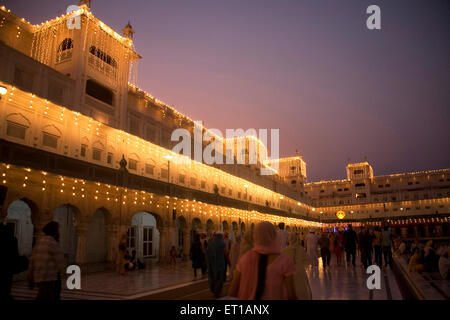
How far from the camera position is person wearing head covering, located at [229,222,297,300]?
3.31m

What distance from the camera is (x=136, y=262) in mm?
18797

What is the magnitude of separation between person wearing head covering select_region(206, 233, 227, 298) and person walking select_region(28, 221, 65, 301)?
15.7 ft

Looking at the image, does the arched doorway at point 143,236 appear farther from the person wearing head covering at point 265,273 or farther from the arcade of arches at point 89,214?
the person wearing head covering at point 265,273

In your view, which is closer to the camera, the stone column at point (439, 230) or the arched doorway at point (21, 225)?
the arched doorway at point (21, 225)

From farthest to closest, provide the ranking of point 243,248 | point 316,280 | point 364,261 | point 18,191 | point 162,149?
point 162,149
point 364,261
point 18,191
point 316,280
point 243,248

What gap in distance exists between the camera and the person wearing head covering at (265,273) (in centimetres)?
331

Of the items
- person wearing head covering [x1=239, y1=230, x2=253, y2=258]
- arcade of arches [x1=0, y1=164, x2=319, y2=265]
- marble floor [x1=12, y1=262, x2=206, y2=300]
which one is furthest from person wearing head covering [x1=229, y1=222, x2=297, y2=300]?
arcade of arches [x1=0, y1=164, x2=319, y2=265]

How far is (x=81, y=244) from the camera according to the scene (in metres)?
16.6

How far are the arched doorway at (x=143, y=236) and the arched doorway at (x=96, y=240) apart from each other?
251 cm

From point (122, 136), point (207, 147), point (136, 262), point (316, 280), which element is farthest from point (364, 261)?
point (207, 147)

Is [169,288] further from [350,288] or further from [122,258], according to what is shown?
[350,288]

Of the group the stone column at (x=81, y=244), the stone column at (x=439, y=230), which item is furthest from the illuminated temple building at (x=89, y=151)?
the stone column at (x=439, y=230)

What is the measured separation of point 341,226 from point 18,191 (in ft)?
246

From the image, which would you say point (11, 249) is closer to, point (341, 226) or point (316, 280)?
point (316, 280)
